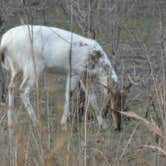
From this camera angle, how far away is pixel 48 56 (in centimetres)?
941

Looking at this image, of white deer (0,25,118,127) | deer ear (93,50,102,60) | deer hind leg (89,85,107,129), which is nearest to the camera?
deer hind leg (89,85,107,129)

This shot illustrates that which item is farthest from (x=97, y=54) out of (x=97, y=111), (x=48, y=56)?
(x=97, y=111)

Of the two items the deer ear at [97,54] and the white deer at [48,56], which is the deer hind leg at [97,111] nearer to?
the white deer at [48,56]

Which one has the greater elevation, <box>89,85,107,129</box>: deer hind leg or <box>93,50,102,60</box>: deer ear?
<box>93,50,102,60</box>: deer ear

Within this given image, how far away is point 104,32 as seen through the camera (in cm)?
1009

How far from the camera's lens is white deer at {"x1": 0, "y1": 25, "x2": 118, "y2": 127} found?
9086 mm

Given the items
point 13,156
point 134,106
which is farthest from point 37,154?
point 134,106

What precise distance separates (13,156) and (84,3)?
5.76 meters

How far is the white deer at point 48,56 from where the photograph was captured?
9086 millimetres

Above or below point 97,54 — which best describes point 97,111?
below

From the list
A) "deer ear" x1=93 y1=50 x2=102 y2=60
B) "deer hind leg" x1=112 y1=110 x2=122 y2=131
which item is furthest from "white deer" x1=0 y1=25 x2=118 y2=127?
"deer hind leg" x1=112 y1=110 x2=122 y2=131

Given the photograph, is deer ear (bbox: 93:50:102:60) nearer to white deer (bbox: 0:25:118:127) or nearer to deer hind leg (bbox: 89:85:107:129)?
white deer (bbox: 0:25:118:127)

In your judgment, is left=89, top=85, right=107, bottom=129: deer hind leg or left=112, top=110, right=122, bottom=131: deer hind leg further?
left=112, top=110, right=122, bottom=131: deer hind leg

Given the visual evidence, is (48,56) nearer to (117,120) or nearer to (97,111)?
(97,111)
